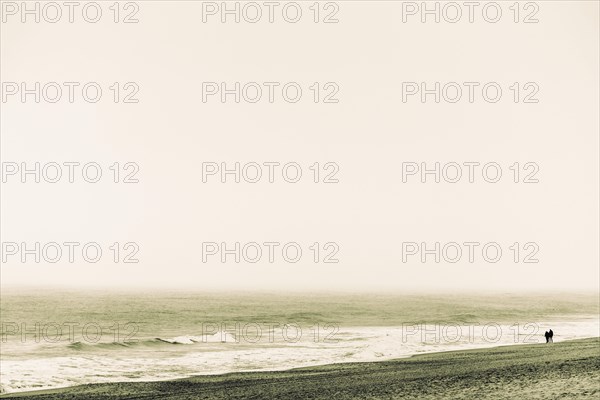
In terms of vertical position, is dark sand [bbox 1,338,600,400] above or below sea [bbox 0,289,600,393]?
above

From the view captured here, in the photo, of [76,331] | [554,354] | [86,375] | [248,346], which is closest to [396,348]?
[248,346]

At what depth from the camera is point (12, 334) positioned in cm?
5284

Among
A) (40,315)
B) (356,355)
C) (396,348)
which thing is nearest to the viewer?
(356,355)

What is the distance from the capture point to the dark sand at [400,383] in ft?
65.0

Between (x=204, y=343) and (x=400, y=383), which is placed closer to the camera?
(x=400, y=383)

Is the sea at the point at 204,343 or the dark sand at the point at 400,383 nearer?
the dark sand at the point at 400,383

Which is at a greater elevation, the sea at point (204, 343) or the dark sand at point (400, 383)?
the dark sand at point (400, 383)

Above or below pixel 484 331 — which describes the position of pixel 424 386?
above

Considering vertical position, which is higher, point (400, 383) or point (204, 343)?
point (400, 383)

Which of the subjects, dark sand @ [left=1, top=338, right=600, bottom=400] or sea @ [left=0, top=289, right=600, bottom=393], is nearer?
dark sand @ [left=1, top=338, right=600, bottom=400]

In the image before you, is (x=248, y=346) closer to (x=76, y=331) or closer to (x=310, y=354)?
(x=310, y=354)

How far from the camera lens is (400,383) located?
23.6 m

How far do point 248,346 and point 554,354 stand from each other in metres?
21.4

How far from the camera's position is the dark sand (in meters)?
19.8
